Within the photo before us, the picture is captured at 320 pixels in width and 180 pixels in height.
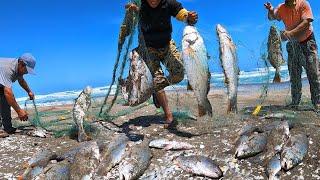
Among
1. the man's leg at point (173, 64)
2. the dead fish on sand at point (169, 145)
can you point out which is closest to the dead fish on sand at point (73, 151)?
the dead fish on sand at point (169, 145)

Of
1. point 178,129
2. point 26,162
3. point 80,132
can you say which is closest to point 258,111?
point 178,129

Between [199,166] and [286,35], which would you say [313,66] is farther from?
[199,166]

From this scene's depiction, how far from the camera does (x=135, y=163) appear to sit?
7242mm

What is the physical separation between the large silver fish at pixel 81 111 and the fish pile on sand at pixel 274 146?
2727 mm

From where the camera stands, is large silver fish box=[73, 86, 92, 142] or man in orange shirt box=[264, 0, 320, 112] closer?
large silver fish box=[73, 86, 92, 142]

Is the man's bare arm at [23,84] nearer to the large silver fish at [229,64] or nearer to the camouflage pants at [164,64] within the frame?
the camouflage pants at [164,64]

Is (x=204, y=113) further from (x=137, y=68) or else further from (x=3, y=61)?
(x=3, y=61)

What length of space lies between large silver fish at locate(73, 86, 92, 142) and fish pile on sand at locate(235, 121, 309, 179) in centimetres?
273

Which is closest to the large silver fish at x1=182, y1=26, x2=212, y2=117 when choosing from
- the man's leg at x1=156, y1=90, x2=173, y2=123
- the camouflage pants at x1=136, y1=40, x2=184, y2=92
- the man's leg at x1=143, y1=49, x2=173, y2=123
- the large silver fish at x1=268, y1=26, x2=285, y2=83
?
the camouflage pants at x1=136, y1=40, x2=184, y2=92

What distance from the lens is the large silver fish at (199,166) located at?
6.95 meters

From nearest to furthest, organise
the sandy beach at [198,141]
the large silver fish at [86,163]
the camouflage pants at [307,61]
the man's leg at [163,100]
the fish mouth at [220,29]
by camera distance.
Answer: the sandy beach at [198,141] < the large silver fish at [86,163] < the fish mouth at [220,29] < the man's leg at [163,100] < the camouflage pants at [307,61]

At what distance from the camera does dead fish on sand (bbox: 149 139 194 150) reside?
7734 millimetres

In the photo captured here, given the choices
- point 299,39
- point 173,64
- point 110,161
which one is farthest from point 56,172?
point 299,39

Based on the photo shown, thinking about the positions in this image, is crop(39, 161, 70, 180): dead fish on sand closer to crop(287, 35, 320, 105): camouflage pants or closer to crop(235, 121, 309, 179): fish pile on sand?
crop(235, 121, 309, 179): fish pile on sand
